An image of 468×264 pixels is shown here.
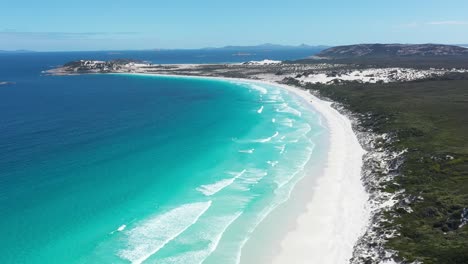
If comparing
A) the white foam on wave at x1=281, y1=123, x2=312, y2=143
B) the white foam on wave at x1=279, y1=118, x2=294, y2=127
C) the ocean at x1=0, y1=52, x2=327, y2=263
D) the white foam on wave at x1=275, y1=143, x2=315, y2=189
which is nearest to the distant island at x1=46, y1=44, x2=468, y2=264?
Answer: the white foam on wave at x1=275, y1=143, x2=315, y2=189

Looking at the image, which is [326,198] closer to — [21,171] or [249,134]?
[249,134]

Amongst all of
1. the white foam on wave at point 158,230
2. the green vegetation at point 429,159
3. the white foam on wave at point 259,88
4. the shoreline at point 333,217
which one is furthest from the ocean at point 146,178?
the white foam on wave at point 259,88

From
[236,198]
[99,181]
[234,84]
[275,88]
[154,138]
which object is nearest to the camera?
[236,198]

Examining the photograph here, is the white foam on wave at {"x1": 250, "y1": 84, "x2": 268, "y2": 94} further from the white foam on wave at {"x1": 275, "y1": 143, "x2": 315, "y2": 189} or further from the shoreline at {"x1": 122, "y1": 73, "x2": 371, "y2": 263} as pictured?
the shoreline at {"x1": 122, "y1": 73, "x2": 371, "y2": 263}

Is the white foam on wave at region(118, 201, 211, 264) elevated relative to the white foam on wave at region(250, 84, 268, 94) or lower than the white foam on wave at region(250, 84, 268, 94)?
lower

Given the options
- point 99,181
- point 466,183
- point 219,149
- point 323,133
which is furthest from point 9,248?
point 323,133
